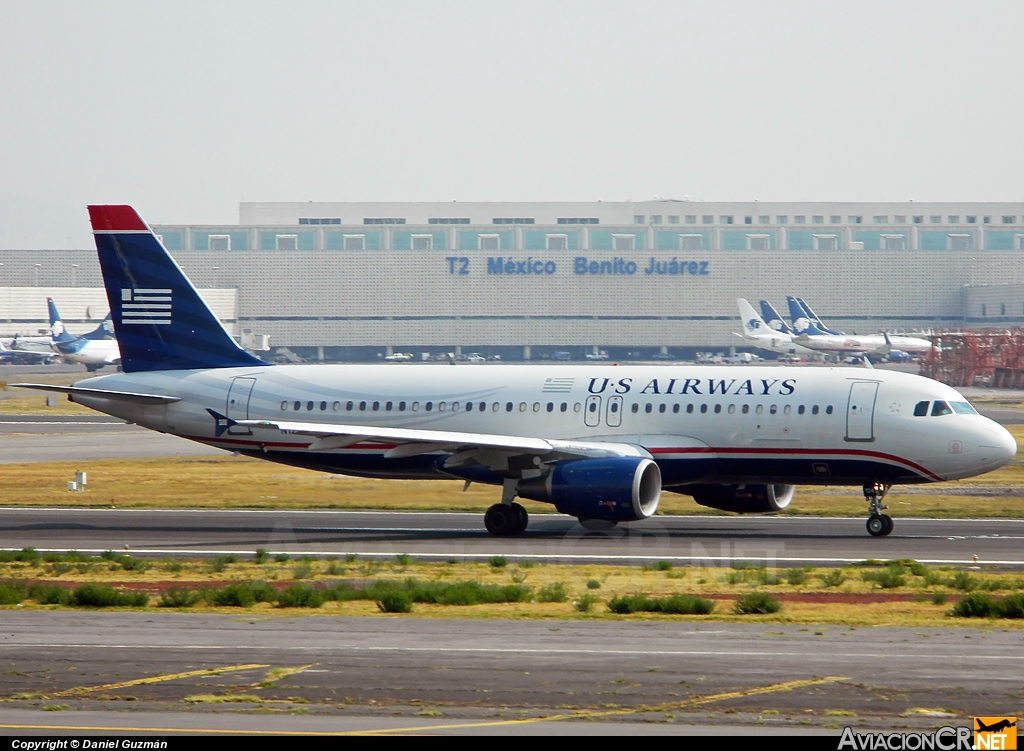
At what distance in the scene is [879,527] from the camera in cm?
3388

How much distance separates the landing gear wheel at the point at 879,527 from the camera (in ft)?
111

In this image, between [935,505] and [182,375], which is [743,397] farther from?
[182,375]

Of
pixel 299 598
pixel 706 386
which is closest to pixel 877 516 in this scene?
pixel 706 386

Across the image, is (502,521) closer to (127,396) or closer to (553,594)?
(553,594)

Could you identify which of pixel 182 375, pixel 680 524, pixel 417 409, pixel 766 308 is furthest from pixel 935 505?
pixel 766 308

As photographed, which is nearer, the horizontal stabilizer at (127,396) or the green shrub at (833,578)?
the green shrub at (833,578)

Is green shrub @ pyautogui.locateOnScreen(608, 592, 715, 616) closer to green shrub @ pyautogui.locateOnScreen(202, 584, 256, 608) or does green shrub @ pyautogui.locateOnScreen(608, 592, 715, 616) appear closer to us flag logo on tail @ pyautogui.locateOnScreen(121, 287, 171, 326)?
green shrub @ pyautogui.locateOnScreen(202, 584, 256, 608)

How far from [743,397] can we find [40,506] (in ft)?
73.4

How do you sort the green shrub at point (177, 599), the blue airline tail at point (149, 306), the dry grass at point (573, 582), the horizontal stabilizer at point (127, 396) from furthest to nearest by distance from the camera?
the blue airline tail at point (149, 306) → the horizontal stabilizer at point (127, 396) → the green shrub at point (177, 599) → the dry grass at point (573, 582)

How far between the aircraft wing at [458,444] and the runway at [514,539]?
2.15 m

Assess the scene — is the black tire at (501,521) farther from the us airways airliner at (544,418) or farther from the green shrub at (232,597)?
the green shrub at (232,597)

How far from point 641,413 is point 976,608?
14.7 m

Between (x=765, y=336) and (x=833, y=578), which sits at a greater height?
(x=765, y=336)

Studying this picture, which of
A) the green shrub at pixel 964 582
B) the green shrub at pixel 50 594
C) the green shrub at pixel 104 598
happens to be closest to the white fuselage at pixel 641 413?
the green shrub at pixel 964 582
